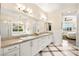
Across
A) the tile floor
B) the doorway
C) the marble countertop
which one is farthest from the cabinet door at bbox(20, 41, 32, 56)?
the doorway

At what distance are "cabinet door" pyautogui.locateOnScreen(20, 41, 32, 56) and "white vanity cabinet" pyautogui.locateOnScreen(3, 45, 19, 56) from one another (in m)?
0.12

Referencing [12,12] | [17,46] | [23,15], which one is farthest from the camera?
[23,15]

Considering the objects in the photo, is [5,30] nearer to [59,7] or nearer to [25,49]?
[25,49]

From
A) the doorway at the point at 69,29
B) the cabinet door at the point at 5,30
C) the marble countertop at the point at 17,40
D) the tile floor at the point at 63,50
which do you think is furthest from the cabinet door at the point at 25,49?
the doorway at the point at 69,29

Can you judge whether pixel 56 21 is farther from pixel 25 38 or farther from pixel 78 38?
pixel 25 38

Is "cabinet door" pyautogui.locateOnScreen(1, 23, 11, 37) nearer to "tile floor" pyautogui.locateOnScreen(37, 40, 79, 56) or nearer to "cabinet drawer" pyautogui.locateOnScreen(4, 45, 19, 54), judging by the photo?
"cabinet drawer" pyautogui.locateOnScreen(4, 45, 19, 54)

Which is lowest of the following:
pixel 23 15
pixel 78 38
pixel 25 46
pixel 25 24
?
pixel 25 46

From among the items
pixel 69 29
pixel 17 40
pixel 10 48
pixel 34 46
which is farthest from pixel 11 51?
pixel 69 29

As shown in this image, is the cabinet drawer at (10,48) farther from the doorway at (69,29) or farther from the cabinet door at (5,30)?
the doorway at (69,29)

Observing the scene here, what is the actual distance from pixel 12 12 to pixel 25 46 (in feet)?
2.37

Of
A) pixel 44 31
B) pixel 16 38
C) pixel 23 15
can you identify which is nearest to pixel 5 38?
pixel 16 38

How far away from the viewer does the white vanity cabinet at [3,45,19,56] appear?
1908mm

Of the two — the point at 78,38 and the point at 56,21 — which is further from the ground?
the point at 56,21

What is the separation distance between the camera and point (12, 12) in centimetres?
225
